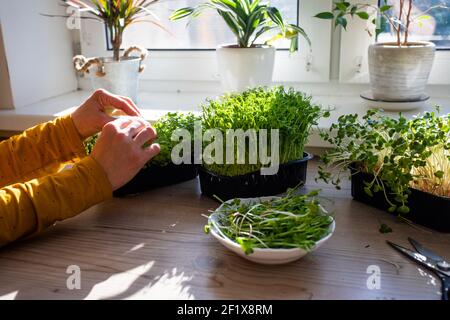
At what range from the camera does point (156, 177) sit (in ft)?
3.19

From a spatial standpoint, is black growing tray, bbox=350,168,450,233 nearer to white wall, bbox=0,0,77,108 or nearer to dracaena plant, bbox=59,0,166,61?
dracaena plant, bbox=59,0,166,61

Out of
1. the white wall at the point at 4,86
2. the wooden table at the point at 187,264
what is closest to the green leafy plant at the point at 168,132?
the wooden table at the point at 187,264

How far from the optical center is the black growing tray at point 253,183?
0.87 metres

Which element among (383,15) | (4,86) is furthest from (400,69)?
(4,86)

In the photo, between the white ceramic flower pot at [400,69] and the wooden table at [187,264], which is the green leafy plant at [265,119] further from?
the white ceramic flower pot at [400,69]

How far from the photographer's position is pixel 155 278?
66cm

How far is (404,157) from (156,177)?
1.60 feet

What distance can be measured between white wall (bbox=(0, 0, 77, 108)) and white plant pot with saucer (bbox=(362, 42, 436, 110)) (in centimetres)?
94

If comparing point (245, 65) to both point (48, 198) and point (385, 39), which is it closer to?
point (385, 39)

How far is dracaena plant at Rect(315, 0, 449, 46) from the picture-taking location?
112 cm

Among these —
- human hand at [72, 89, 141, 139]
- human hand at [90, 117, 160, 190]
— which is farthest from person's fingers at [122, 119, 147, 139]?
human hand at [72, 89, 141, 139]

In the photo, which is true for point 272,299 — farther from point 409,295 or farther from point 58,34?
point 58,34

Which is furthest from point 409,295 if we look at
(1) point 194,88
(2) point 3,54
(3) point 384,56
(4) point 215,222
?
(2) point 3,54

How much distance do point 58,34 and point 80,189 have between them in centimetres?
86
